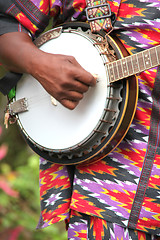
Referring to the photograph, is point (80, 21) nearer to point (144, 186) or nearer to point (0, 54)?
point (0, 54)

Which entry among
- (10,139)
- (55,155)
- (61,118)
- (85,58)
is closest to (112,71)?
(85,58)

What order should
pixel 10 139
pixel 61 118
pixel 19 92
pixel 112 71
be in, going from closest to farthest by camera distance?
pixel 112 71 → pixel 61 118 → pixel 19 92 → pixel 10 139

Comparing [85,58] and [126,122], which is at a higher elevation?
[85,58]

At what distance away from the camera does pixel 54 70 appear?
112cm

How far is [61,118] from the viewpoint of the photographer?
1260mm

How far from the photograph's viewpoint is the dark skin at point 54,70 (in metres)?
1.11

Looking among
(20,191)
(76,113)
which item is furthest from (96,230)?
(20,191)

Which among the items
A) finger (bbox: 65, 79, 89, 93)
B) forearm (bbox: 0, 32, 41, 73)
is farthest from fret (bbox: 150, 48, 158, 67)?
forearm (bbox: 0, 32, 41, 73)

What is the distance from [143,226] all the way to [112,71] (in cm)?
49

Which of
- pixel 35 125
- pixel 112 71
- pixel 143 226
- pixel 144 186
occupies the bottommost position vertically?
pixel 143 226

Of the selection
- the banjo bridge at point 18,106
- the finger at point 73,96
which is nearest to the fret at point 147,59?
the finger at point 73,96

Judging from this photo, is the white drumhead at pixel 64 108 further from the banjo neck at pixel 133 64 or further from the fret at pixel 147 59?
the fret at pixel 147 59

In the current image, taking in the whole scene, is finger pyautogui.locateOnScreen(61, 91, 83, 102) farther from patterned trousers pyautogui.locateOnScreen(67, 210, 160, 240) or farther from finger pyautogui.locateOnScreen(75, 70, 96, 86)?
patterned trousers pyautogui.locateOnScreen(67, 210, 160, 240)

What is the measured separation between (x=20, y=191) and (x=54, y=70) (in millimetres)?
2163
